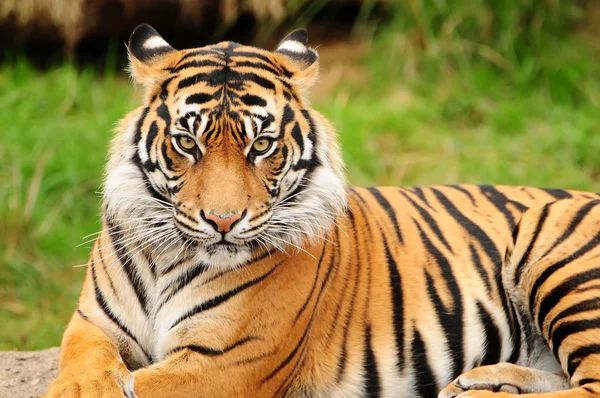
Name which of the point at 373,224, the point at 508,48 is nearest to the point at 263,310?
the point at 373,224

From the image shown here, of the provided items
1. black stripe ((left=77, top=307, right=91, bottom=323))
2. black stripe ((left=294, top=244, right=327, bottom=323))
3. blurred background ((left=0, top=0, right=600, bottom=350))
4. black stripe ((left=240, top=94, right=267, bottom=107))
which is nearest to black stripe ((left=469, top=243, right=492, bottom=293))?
black stripe ((left=294, top=244, right=327, bottom=323))

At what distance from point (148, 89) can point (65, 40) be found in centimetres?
469

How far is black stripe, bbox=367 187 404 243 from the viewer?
370 centimetres

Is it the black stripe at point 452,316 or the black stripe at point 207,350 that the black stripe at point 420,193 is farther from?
the black stripe at point 207,350

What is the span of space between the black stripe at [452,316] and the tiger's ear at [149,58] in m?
1.29

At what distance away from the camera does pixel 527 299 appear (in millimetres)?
3514

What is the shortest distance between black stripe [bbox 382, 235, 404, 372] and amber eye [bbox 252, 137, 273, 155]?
774 millimetres

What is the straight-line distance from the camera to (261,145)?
3090 mm

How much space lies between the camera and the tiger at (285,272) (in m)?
3.02

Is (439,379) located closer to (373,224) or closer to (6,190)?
(373,224)

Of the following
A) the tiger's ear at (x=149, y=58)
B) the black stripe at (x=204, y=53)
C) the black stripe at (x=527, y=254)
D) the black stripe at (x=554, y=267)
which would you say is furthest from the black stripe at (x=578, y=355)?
the tiger's ear at (x=149, y=58)

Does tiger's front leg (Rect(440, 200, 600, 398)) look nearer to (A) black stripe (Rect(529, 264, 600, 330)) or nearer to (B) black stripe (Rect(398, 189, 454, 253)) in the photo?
(A) black stripe (Rect(529, 264, 600, 330))

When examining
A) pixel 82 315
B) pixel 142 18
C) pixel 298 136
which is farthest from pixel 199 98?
pixel 142 18

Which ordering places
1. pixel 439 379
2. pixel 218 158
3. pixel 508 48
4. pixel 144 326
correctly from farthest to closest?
pixel 508 48, pixel 439 379, pixel 144 326, pixel 218 158
